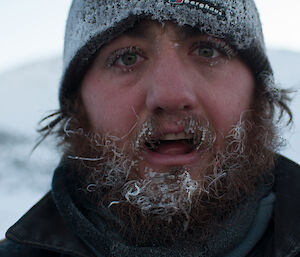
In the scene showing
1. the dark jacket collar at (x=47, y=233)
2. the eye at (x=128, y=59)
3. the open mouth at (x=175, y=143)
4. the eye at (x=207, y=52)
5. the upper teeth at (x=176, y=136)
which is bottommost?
the dark jacket collar at (x=47, y=233)

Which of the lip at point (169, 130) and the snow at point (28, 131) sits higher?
the lip at point (169, 130)

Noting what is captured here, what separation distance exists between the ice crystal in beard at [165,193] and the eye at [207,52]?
0.60 meters

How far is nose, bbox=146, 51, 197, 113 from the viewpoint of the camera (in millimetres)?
1279

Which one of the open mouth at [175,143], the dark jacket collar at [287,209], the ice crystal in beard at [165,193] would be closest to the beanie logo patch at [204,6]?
the open mouth at [175,143]

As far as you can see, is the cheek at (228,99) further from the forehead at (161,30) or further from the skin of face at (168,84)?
the forehead at (161,30)

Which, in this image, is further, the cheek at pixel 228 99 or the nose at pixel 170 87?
the cheek at pixel 228 99

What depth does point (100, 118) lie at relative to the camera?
154 cm

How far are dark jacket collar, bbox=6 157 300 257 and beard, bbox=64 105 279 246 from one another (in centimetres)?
14

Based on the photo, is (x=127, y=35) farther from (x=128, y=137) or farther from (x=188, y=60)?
(x=128, y=137)

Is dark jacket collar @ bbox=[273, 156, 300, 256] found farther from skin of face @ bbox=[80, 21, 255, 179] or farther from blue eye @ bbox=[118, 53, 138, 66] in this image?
blue eye @ bbox=[118, 53, 138, 66]

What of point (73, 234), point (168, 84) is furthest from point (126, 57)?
point (73, 234)

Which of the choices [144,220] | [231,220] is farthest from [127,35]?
[231,220]

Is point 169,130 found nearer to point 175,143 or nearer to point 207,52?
point 175,143

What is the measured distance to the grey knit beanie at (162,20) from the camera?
53.9 inches
